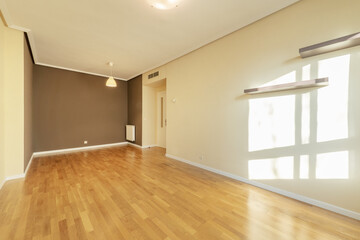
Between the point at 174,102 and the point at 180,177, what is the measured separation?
2260mm

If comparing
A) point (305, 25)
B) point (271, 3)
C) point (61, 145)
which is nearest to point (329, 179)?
point (305, 25)

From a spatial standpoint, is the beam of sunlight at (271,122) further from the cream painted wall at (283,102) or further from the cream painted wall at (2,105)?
the cream painted wall at (2,105)

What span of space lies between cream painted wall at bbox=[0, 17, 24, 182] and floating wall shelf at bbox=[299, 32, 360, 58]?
5.14 m

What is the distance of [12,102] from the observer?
294 centimetres

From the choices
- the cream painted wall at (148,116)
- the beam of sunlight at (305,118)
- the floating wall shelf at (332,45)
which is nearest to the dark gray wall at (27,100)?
the cream painted wall at (148,116)

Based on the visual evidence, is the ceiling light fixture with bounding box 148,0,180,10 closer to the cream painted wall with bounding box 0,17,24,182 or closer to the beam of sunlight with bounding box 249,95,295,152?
the beam of sunlight with bounding box 249,95,295,152

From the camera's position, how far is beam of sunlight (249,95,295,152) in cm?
233

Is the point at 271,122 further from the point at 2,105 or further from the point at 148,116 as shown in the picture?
the point at 2,105

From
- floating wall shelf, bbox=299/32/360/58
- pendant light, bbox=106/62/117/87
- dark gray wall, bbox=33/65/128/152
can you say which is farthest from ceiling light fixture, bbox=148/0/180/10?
dark gray wall, bbox=33/65/128/152

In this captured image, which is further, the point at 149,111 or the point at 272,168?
the point at 149,111

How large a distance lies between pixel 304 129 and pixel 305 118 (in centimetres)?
17

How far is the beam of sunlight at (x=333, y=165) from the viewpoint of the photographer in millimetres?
1889

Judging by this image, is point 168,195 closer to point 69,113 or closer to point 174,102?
point 174,102

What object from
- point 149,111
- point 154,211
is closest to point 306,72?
point 154,211
